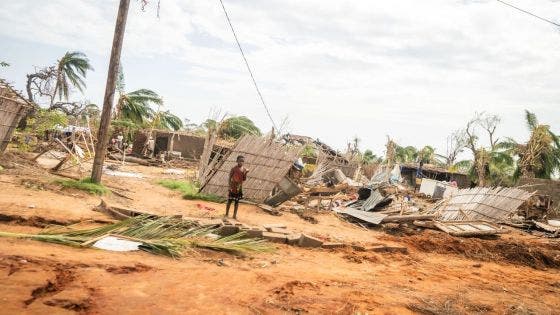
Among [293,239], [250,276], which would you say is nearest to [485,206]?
[293,239]

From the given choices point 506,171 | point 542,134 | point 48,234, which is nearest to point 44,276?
point 48,234

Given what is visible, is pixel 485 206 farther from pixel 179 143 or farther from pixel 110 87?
pixel 179 143

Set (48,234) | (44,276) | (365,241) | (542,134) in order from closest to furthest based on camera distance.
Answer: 1. (44,276)
2. (48,234)
3. (365,241)
4. (542,134)

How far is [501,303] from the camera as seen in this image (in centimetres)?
490

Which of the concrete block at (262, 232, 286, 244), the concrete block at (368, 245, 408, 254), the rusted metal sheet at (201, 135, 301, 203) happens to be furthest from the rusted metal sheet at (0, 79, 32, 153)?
the concrete block at (368, 245, 408, 254)

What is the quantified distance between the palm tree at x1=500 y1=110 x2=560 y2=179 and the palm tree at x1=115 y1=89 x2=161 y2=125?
23.7 m

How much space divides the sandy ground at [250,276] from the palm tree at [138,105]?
1762cm

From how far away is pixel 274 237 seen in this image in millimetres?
6668

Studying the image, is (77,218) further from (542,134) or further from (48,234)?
(542,134)

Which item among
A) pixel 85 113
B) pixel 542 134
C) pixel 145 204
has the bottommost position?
pixel 145 204

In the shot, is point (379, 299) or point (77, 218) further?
point (77, 218)

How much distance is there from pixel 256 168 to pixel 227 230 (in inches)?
175

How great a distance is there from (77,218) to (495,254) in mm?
8730

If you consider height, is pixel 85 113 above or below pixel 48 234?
above
